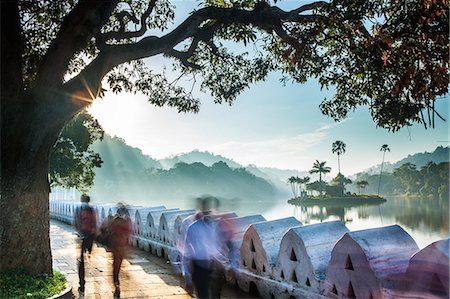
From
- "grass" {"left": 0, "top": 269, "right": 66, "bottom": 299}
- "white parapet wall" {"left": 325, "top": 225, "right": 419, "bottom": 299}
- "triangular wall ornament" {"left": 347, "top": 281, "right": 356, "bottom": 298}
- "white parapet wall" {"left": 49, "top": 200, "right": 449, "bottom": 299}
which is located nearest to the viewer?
"white parapet wall" {"left": 49, "top": 200, "right": 449, "bottom": 299}

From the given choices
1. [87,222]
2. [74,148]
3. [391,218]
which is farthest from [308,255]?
[391,218]

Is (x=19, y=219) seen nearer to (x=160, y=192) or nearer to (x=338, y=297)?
(x=338, y=297)

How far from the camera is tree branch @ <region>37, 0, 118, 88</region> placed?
19.8 ft

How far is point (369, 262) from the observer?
448 centimetres

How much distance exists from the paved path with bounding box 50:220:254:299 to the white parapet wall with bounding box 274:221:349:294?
1258 mm

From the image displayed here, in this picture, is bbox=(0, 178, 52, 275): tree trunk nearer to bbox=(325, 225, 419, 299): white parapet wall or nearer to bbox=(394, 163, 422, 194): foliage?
bbox=(325, 225, 419, 299): white parapet wall

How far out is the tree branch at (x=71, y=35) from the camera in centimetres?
604

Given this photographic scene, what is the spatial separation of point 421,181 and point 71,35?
136 metres

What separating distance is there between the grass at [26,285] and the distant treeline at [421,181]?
106 m

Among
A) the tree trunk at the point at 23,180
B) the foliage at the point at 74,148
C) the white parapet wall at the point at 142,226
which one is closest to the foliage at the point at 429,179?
the foliage at the point at 74,148

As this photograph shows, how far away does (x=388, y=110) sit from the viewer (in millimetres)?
8023

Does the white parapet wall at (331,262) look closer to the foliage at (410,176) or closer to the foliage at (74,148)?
the foliage at (74,148)

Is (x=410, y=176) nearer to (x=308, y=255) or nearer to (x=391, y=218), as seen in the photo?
(x=391, y=218)

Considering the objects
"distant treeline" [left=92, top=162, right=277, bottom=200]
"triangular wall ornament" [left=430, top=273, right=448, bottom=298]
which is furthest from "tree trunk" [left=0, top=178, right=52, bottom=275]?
"distant treeline" [left=92, top=162, right=277, bottom=200]
